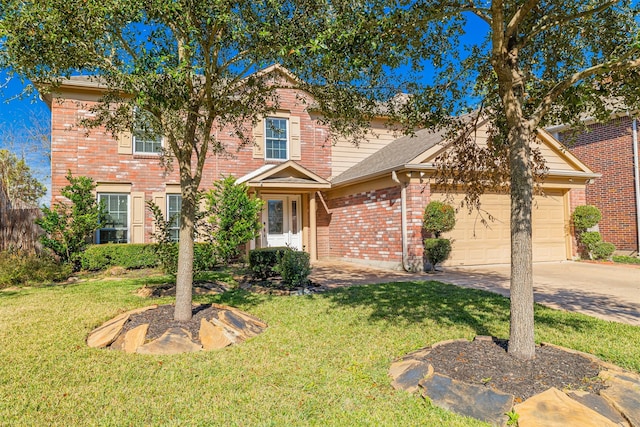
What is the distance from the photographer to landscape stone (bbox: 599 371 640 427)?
9.37 ft

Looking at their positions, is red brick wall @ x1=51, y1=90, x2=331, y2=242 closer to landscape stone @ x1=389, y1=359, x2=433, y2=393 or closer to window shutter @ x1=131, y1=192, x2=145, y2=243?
window shutter @ x1=131, y1=192, x2=145, y2=243

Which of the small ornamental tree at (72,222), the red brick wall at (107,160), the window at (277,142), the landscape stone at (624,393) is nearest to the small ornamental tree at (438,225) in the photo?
the red brick wall at (107,160)

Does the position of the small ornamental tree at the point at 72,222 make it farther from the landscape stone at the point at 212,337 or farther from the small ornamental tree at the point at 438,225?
the small ornamental tree at the point at 438,225

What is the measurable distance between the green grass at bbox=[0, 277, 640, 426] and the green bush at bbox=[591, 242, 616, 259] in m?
8.62

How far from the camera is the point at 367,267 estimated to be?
488 inches

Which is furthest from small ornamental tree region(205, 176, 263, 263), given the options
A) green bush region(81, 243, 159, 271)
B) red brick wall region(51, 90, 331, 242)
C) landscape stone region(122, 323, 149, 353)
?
landscape stone region(122, 323, 149, 353)

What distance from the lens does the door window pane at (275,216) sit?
1440 cm

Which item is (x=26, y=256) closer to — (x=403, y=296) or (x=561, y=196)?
A: (x=403, y=296)

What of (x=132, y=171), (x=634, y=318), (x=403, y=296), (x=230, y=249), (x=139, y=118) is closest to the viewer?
(x=634, y=318)

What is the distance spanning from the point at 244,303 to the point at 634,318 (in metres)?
6.03

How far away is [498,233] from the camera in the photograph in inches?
484

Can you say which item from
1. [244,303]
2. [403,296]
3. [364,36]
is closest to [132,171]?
[244,303]

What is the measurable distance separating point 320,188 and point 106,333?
9336mm

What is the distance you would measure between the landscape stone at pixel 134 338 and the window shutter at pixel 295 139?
34.1 ft
